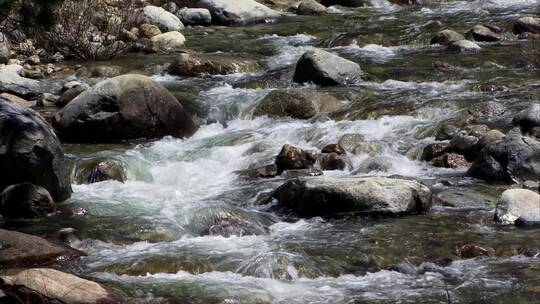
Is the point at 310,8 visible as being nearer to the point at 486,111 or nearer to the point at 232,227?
the point at 486,111

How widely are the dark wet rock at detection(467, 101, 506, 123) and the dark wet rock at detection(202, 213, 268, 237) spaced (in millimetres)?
4191

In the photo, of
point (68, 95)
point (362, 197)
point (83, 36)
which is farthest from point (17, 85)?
point (362, 197)

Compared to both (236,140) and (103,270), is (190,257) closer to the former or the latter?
(103,270)

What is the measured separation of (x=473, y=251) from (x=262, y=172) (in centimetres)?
341

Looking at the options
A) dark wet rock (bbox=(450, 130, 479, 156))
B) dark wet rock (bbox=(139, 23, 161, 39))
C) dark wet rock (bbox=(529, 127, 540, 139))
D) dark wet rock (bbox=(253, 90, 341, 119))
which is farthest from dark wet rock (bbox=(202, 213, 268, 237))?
dark wet rock (bbox=(139, 23, 161, 39))

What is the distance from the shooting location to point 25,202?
8117mm

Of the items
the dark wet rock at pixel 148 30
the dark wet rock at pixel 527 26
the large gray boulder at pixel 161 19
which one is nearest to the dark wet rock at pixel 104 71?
the dark wet rock at pixel 148 30

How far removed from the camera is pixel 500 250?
6844mm

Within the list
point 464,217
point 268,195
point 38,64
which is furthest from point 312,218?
point 38,64

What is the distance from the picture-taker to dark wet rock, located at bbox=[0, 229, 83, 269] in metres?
6.36

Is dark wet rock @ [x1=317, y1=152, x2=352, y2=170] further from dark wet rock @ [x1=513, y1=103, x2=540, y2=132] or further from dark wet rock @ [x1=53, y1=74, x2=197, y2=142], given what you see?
dark wet rock @ [x1=53, y1=74, x2=197, y2=142]

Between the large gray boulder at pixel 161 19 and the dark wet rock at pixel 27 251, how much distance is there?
12.0 metres

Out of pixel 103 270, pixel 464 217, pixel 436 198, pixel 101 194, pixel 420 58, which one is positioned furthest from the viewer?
pixel 420 58

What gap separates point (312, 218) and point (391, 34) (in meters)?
9.20
